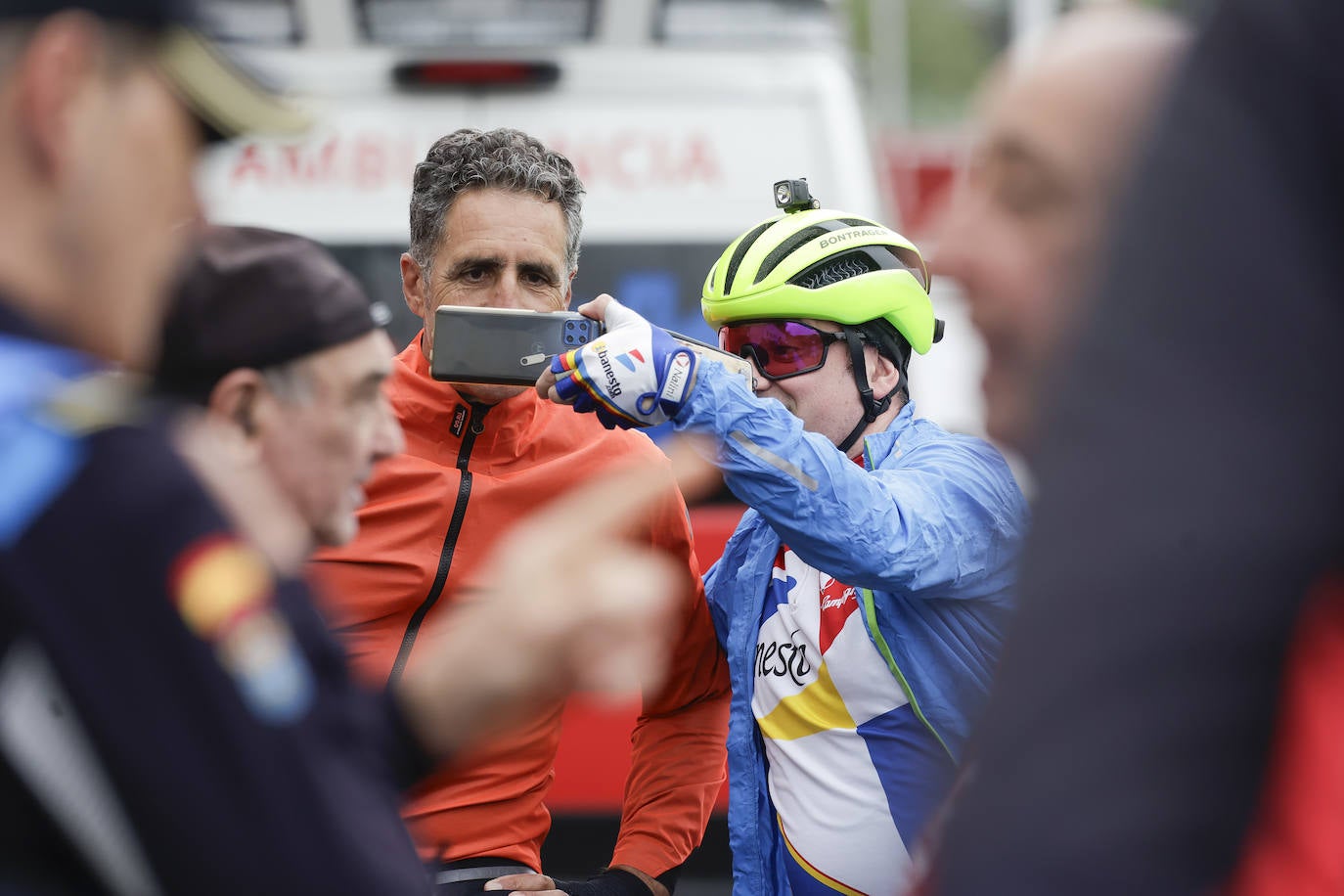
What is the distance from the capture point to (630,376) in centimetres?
268

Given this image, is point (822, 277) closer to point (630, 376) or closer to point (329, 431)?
point (630, 376)

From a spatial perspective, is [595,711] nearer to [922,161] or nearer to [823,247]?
[823,247]

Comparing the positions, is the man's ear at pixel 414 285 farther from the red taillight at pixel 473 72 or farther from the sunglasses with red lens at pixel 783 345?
the red taillight at pixel 473 72

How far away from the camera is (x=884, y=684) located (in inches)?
110

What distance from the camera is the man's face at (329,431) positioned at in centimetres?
176

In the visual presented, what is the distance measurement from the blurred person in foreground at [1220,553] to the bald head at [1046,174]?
0.72 feet

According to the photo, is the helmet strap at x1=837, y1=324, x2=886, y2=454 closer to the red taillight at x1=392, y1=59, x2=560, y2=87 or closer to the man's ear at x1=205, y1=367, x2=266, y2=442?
the man's ear at x1=205, y1=367, x2=266, y2=442

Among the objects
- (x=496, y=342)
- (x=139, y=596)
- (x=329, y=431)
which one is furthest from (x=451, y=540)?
(x=139, y=596)

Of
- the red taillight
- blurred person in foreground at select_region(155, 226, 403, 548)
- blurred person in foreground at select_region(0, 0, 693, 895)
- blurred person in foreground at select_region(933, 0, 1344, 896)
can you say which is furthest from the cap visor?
the red taillight

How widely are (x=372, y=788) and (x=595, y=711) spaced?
3.36 m

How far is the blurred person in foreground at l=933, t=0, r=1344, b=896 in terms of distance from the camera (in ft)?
2.14

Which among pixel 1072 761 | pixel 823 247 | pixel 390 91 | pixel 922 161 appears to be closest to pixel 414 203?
pixel 823 247

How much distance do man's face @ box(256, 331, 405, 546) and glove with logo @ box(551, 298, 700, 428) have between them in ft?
2.72

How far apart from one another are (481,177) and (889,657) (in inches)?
59.5
